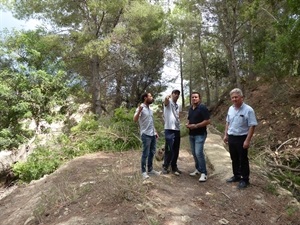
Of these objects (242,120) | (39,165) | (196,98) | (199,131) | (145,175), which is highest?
(196,98)

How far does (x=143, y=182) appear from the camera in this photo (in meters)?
5.17

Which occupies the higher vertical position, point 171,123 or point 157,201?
point 171,123

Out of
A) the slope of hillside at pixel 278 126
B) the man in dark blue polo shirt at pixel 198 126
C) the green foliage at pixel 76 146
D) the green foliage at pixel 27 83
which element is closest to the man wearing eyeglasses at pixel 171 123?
the man in dark blue polo shirt at pixel 198 126

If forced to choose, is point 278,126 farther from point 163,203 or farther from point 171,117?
point 163,203

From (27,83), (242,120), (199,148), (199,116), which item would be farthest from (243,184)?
(27,83)

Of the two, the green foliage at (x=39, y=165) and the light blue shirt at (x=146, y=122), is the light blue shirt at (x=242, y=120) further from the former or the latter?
the green foliage at (x=39, y=165)

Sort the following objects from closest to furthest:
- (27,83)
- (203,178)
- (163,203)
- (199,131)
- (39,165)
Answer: (163,203) → (199,131) → (203,178) → (39,165) → (27,83)

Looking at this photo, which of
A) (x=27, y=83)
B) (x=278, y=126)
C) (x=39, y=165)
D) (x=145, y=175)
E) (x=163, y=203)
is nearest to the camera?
(x=163, y=203)

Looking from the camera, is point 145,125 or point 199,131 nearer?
point 145,125

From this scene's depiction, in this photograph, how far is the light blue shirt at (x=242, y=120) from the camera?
5.27 meters

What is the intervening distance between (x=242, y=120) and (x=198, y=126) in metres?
0.82

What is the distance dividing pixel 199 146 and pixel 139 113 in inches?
52.4

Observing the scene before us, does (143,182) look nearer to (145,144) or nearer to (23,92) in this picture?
(145,144)

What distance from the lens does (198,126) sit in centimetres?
573
